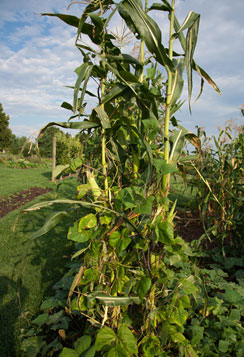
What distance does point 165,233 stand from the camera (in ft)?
3.50

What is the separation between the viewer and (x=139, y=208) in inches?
41.0

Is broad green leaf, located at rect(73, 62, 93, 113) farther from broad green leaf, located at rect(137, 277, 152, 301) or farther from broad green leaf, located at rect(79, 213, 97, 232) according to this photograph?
broad green leaf, located at rect(137, 277, 152, 301)

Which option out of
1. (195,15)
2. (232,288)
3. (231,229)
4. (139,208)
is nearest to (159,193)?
(139,208)

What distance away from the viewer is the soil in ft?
A: 18.8

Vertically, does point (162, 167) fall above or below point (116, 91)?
below

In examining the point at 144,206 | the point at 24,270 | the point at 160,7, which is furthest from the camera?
the point at 24,270

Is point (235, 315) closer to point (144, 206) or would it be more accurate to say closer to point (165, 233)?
point (165, 233)

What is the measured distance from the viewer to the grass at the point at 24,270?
5.46ft

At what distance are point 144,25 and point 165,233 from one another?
100cm

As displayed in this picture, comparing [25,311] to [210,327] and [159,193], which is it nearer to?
[210,327]

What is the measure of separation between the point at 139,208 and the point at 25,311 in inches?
64.5

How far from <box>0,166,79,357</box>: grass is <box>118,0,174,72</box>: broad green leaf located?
0.93 meters

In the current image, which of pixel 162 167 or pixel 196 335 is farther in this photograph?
pixel 196 335

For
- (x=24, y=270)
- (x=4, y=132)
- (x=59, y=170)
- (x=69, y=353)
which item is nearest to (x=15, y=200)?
(x=24, y=270)
